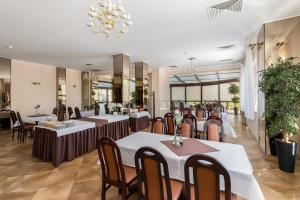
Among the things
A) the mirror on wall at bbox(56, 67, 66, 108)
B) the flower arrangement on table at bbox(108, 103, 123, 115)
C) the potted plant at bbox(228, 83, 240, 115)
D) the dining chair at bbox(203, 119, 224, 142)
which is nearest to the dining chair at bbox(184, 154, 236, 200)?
the dining chair at bbox(203, 119, 224, 142)

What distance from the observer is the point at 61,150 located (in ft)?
11.7

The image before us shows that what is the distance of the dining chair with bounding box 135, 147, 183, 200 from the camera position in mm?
1564

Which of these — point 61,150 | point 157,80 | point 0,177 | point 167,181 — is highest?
point 157,80

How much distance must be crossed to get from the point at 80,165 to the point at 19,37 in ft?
12.6

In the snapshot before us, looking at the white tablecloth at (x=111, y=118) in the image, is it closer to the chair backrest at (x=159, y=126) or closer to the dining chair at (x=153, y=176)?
the chair backrest at (x=159, y=126)

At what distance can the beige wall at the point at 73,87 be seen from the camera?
32.4 ft

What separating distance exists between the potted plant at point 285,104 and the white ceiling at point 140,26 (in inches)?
48.4

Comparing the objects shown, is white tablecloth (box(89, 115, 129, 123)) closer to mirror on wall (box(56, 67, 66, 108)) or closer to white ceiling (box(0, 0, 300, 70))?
white ceiling (box(0, 0, 300, 70))

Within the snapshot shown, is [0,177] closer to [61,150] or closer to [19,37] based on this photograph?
[61,150]

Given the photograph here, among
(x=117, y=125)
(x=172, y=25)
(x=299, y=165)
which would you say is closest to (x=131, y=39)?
(x=172, y=25)

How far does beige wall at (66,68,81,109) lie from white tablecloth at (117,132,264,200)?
27.7 ft

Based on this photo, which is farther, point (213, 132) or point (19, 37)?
point (19, 37)

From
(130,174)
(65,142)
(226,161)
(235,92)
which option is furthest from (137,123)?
(235,92)

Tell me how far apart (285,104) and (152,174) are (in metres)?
2.99
